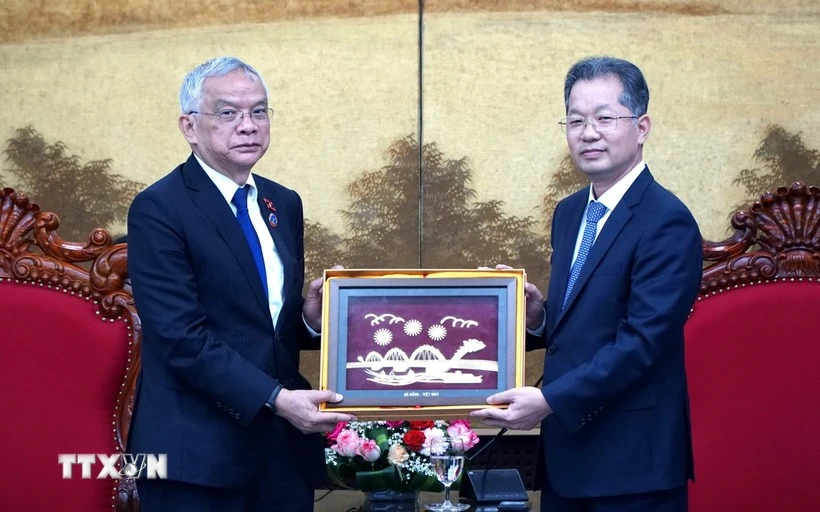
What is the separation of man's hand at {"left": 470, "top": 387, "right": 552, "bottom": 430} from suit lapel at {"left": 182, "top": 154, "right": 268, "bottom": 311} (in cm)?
53

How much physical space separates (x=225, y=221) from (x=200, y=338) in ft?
0.88

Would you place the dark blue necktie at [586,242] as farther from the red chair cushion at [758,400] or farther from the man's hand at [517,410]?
the red chair cushion at [758,400]

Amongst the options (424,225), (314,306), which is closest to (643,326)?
(314,306)

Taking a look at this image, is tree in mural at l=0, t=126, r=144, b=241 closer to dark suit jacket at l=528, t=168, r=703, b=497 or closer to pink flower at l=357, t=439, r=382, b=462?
pink flower at l=357, t=439, r=382, b=462

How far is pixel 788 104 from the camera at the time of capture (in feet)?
11.9

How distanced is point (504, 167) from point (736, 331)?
1.07 meters

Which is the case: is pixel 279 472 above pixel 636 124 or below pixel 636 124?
below

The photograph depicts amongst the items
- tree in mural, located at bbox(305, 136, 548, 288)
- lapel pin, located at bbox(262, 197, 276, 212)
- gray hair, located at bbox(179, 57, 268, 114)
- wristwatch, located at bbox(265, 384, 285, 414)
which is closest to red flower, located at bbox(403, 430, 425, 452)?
wristwatch, located at bbox(265, 384, 285, 414)

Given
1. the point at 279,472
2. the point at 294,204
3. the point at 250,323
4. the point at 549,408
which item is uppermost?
the point at 294,204

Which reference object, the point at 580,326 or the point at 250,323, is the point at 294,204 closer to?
the point at 250,323

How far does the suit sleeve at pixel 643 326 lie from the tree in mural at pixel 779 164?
1551 mm

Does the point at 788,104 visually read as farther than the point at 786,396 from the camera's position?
Yes

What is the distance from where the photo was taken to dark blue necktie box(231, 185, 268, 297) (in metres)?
2.32

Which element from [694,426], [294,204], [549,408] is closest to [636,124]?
[549,408]
